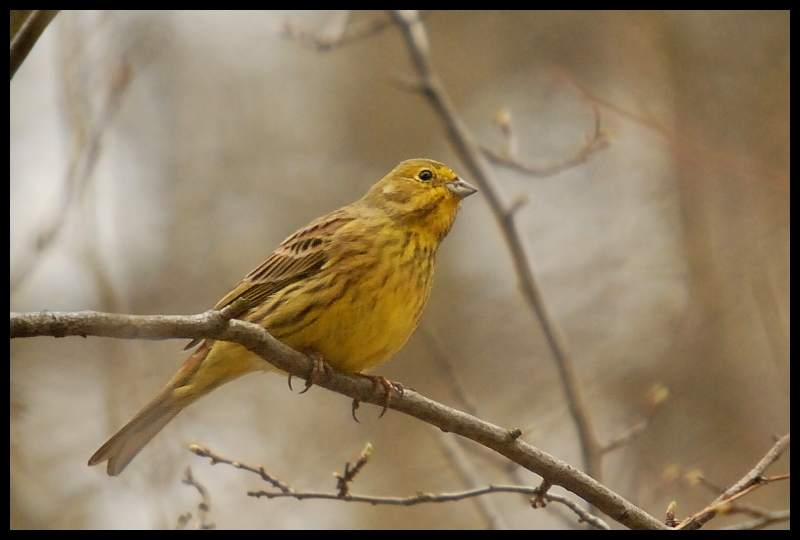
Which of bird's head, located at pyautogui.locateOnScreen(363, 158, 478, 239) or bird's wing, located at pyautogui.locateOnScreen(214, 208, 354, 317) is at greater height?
bird's head, located at pyautogui.locateOnScreen(363, 158, 478, 239)

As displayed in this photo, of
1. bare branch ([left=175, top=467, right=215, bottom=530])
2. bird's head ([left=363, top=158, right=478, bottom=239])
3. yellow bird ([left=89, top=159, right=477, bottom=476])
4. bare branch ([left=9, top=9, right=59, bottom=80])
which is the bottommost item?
bare branch ([left=175, top=467, right=215, bottom=530])

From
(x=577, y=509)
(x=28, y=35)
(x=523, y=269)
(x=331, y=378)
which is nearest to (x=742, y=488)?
(x=577, y=509)

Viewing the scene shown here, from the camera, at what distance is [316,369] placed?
183 inches

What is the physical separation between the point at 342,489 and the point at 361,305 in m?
1.11

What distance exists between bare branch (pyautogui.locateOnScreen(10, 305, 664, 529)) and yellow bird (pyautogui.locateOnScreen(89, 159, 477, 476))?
26 centimetres

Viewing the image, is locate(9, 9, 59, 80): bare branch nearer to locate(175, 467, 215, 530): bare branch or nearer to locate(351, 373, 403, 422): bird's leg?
locate(351, 373, 403, 422): bird's leg

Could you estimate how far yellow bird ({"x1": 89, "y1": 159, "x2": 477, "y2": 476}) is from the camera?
4.93 m

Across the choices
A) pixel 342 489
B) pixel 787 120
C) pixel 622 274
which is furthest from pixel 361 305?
pixel 787 120

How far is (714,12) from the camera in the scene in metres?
11.4

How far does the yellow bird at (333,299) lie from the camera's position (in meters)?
4.93

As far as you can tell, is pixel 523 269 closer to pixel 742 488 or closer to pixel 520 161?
pixel 520 161

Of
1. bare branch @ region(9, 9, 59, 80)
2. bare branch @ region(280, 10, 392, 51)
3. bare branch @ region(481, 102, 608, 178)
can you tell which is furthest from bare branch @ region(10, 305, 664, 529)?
bare branch @ region(280, 10, 392, 51)

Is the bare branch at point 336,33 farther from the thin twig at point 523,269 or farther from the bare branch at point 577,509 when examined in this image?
the bare branch at point 577,509

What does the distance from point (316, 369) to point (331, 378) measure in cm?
11
